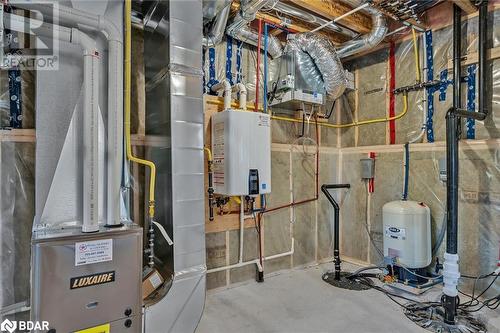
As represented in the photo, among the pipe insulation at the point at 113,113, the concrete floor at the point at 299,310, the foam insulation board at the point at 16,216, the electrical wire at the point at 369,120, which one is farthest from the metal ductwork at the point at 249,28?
the concrete floor at the point at 299,310

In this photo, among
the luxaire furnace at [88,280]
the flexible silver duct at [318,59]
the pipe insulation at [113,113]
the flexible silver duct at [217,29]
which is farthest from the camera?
the flexible silver duct at [318,59]

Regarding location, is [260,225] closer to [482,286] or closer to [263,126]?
[263,126]

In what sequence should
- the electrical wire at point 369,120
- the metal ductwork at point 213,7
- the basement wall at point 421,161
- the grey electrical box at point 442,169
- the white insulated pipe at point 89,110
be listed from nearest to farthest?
1. the white insulated pipe at point 89,110
2. the metal ductwork at point 213,7
3. the basement wall at point 421,161
4. the grey electrical box at point 442,169
5. the electrical wire at point 369,120

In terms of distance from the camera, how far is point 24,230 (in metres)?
2.07

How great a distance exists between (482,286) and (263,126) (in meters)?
2.50

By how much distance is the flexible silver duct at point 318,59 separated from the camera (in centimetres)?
315

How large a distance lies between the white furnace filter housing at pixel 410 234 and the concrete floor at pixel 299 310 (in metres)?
0.46

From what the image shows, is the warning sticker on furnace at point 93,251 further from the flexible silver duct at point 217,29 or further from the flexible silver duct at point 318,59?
the flexible silver duct at point 318,59

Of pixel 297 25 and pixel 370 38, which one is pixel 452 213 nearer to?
pixel 370 38

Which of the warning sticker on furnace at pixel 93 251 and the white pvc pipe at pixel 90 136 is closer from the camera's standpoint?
the warning sticker on furnace at pixel 93 251

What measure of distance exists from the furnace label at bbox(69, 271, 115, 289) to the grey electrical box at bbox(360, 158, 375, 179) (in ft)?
9.65

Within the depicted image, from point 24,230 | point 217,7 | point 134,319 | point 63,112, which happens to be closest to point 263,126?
point 217,7

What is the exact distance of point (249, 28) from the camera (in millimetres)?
3023

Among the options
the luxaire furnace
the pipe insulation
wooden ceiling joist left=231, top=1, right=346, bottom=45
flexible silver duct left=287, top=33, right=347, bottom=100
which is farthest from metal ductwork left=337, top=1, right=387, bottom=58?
the luxaire furnace
